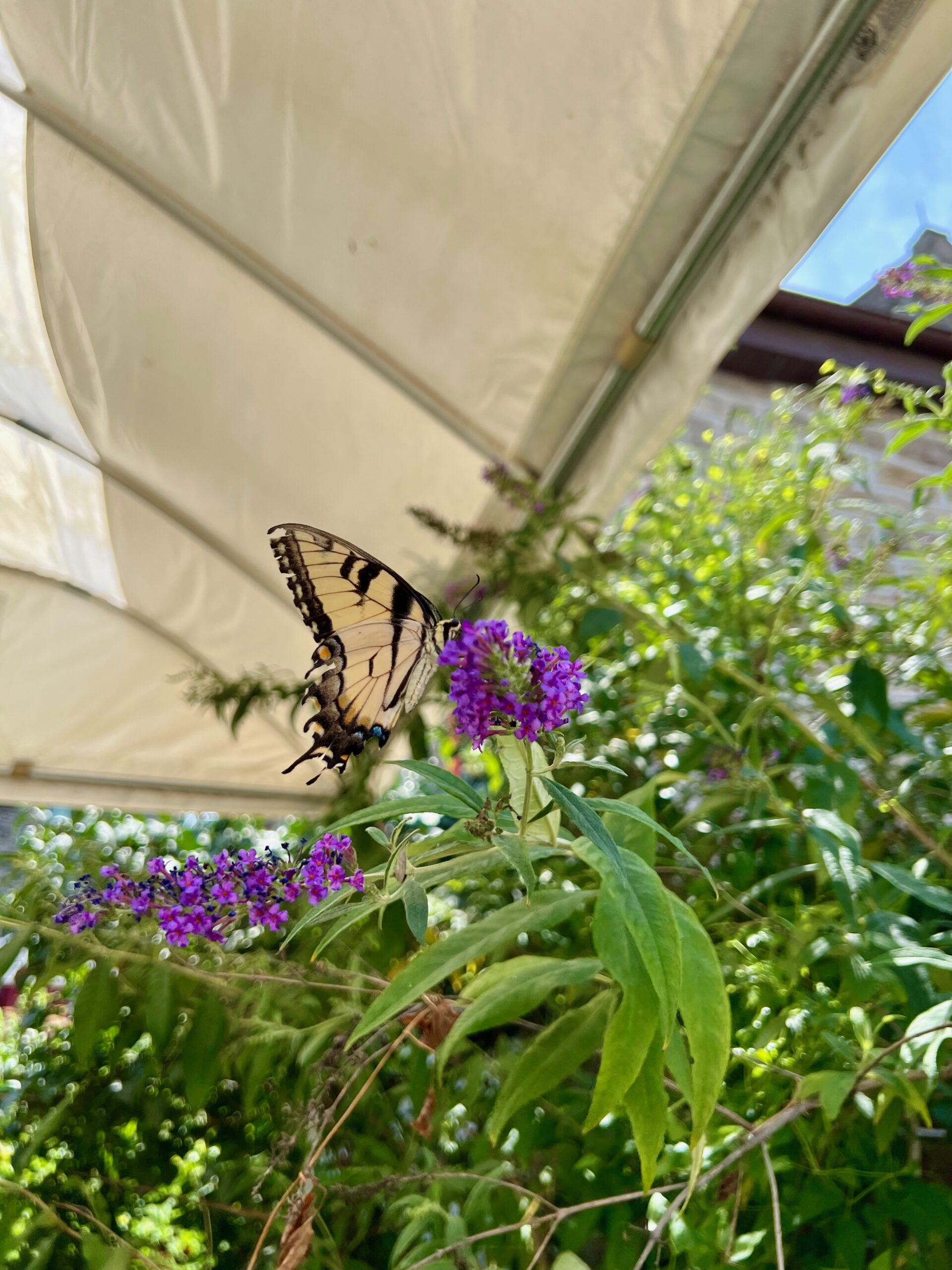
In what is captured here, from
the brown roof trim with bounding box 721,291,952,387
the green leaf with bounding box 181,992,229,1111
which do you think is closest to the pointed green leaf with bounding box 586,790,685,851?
the green leaf with bounding box 181,992,229,1111

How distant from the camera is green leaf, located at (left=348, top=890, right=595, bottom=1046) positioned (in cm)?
47

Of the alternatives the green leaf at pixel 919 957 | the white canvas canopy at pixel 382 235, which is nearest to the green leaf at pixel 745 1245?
the green leaf at pixel 919 957

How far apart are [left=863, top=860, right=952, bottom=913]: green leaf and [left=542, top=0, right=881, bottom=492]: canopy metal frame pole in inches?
37.0

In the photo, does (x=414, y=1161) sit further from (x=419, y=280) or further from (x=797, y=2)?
(x=797, y=2)

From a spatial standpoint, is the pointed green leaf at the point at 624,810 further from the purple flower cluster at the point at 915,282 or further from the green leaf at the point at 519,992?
the purple flower cluster at the point at 915,282

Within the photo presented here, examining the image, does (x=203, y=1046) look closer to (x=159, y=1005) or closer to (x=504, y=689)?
(x=159, y=1005)

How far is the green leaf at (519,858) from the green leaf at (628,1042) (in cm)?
9

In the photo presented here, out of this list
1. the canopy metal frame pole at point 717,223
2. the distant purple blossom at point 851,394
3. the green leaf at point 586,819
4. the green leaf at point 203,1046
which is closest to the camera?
the green leaf at point 586,819

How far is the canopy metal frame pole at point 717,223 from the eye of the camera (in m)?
1.02

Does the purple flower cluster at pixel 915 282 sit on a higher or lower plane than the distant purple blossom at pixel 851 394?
lower

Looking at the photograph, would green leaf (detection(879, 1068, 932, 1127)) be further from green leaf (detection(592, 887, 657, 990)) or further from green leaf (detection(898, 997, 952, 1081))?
green leaf (detection(592, 887, 657, 990))

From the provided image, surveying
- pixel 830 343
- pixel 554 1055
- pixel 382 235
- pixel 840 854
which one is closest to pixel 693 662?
pixel 840 854

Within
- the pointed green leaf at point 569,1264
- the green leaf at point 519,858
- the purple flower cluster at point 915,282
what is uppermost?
the purple flower cluster at point 915,282

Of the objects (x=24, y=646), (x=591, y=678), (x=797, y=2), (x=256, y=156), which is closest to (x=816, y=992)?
(x=591, y=678)
